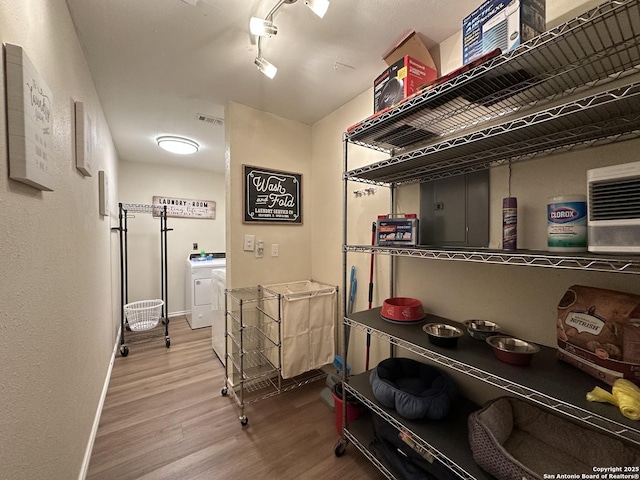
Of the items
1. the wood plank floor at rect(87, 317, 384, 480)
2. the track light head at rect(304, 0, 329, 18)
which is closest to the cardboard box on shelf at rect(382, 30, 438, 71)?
the track light head at rect(304, 0, 329, 18)

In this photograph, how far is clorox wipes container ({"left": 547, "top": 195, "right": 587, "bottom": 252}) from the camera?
84 centimetres

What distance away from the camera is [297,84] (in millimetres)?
1868

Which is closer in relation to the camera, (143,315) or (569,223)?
(569,223)

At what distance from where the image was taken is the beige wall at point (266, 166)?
82.9 inches

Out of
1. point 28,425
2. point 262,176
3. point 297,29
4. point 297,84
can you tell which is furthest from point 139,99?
Answer: point 28,425

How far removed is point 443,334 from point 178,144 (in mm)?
3147

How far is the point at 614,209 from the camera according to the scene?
2.38ft

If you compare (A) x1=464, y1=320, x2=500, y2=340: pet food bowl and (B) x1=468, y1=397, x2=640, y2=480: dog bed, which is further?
(A) x1=464, y1=320, x2=500, y2=340: pet food bowl

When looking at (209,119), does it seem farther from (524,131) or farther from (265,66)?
(524,131)

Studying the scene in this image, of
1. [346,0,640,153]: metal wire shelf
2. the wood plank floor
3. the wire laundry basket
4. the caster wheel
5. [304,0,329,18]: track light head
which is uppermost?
[304,0,329,18]: track light head

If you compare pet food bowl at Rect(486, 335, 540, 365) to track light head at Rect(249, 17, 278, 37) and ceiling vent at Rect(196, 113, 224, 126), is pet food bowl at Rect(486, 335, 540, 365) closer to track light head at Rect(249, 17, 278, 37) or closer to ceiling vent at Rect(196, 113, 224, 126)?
track light head at Rect(249, 17, 278, 37)

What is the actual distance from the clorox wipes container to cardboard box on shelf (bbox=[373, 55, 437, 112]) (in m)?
0.86

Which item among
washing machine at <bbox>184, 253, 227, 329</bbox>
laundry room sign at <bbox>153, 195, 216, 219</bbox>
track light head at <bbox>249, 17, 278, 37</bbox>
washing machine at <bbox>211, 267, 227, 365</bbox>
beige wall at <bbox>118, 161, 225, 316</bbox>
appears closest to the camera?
track light head at <bbox>249, 17, 278, 37</bbox>

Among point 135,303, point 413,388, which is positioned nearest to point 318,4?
point 413,388
